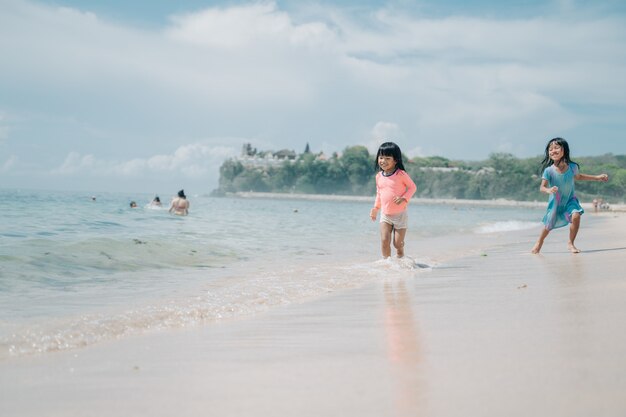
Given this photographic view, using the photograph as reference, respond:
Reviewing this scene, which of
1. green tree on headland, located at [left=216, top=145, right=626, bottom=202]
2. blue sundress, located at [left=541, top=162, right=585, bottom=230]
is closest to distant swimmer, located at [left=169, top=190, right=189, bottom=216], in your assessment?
blue sundress, located at [left=541, top=162, right=585, bottom=230]

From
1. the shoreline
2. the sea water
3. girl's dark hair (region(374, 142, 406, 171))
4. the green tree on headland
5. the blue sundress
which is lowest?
the shoreline

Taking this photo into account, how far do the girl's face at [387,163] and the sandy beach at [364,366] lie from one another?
379cm

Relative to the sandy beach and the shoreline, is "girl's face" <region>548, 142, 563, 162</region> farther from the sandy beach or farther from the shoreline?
the shoreline

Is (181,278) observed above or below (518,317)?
below

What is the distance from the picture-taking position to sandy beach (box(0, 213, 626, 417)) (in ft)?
6.01

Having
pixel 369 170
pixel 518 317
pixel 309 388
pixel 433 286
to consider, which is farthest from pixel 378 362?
pixel 369 170

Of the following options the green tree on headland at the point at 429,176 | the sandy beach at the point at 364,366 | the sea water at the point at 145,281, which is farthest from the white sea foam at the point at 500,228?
the green tree on headland at the point at 429,176

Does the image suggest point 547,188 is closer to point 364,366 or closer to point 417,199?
point 364,366

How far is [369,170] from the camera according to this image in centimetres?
16862

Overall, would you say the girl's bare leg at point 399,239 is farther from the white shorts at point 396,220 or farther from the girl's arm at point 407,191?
the girl's arm at point 407,191

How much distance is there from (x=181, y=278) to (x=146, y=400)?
4.79 metres

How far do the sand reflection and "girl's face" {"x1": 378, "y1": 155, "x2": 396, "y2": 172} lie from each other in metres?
3.62

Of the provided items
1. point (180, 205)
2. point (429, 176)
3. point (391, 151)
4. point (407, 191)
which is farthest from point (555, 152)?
point (429, 176)

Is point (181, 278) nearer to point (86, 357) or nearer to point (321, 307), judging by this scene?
point (321, 307)
